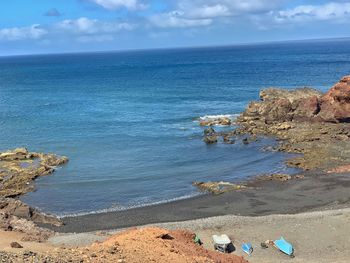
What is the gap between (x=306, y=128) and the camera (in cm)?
7388

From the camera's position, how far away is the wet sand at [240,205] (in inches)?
1699

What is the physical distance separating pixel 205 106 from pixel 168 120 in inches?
618

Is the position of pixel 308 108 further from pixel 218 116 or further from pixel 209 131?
pixel 218 116

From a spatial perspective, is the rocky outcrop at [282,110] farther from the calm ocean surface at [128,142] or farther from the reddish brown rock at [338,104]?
the calm ocean surface at [128,142]

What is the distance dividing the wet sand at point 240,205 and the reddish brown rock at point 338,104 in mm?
25542

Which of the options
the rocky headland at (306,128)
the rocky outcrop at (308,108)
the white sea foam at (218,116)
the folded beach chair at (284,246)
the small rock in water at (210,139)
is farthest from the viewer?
the white sea foam at (218,116)

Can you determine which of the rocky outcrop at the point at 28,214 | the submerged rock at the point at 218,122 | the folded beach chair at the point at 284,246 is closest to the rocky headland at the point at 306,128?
the submerged rock at the point at 218,122

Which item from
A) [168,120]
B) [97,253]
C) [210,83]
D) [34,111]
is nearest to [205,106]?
[168,120]

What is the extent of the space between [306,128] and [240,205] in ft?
105

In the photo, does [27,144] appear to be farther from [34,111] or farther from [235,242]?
[235,242]

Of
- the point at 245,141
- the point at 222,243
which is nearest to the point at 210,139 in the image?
the point at 245,141

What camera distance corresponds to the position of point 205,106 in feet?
337

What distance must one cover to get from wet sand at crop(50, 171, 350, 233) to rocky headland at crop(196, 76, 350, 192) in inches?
275

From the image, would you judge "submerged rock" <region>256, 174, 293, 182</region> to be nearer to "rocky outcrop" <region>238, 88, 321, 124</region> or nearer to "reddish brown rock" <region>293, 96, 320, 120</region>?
"rocky outcrop" <region>238, 88, 321, 124</region>
